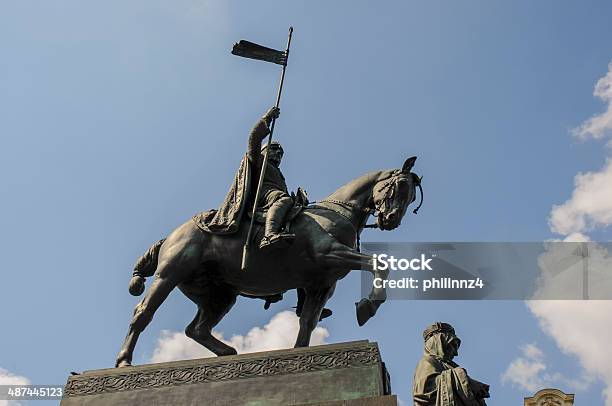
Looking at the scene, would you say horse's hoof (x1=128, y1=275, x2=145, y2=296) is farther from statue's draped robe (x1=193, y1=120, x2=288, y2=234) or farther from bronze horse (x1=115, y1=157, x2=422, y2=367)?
statue's draped robe (x1=193, y1=120, x2=288, y2=234)

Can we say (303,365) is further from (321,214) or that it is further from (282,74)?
(282,74)

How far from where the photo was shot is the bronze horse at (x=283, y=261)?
46.1ft

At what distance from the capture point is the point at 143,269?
1521 centimetres

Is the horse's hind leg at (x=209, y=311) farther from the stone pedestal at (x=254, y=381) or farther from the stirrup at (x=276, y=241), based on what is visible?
the stone pedestal at (x=254, y=381)

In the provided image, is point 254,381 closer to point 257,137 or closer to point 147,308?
point 147,308

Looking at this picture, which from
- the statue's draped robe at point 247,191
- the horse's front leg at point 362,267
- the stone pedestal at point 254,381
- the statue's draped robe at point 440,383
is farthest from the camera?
the statue's draped robe at point 247,191

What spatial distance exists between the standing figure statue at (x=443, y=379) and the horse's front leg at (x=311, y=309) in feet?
7.76

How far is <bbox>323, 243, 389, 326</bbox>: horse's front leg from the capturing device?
1332cm

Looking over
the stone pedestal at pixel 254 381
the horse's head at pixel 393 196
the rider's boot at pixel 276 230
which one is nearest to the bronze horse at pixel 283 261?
the horse's head at pixel 393 196

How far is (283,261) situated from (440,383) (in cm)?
376

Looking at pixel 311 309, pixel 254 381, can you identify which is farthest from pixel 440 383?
pixel 311 309

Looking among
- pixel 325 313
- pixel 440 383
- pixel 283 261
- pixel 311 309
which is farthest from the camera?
pixel 325 313

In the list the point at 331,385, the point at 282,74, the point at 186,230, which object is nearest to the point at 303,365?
the point at 331,385

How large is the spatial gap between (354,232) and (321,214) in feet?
2.02
